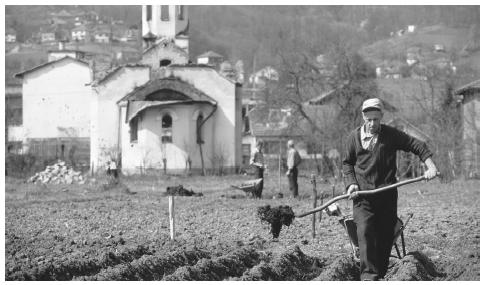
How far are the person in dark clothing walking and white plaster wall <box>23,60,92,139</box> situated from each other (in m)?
48.5

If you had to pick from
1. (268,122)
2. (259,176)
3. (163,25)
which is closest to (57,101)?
(268,122)

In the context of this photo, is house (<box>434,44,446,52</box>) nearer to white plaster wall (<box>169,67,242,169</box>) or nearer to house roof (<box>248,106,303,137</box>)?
house roof (<box>248,106,303,137</box>)

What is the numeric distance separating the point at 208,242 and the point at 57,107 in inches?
1838

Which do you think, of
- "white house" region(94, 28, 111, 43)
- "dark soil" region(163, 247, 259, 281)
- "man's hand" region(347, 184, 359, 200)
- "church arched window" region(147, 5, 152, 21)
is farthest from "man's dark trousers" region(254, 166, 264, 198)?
"white house" region(94, 28, 111, 43)

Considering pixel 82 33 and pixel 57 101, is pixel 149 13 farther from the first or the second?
pixel 82 33

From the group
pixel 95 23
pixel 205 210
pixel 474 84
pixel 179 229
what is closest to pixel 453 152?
pixel 474 84

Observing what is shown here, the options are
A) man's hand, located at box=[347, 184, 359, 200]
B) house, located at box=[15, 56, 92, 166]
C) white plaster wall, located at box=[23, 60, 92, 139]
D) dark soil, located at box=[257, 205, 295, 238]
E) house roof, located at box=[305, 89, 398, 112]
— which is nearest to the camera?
man's hand, located at box=[347, 184, 359, 200]

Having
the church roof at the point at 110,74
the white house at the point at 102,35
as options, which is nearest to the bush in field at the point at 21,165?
the church roof at the point at 110,74

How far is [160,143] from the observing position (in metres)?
44.6

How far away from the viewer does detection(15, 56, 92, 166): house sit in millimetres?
58994

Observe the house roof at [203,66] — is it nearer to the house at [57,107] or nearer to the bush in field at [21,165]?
the bush in field at [21,165]

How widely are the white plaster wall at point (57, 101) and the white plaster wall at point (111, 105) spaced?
13732 millimetres

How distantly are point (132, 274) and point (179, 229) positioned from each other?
17.0ft

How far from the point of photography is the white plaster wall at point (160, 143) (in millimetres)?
44344
